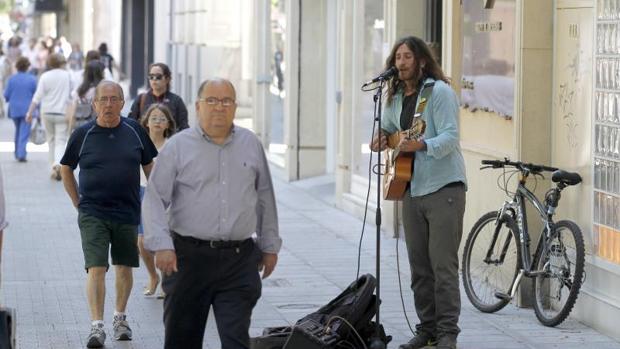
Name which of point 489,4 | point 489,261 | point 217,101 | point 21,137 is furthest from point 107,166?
point 21,137

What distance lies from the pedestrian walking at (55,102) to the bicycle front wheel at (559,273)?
410 inches

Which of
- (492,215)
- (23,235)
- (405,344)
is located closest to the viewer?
(405,344)

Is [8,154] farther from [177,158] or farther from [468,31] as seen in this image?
[177,158]

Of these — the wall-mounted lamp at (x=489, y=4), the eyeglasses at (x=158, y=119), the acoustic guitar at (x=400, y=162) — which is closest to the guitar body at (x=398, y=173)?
the acoustic guitar at (x=400, y=162)

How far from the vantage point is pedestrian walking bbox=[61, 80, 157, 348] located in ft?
27.2

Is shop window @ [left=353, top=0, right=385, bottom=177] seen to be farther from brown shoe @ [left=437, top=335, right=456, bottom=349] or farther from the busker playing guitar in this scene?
brown shoe @ [left=437, top=335, right=456, bottom=349]

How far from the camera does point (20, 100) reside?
21.3 m

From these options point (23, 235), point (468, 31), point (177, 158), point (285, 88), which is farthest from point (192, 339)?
point (285, 88)

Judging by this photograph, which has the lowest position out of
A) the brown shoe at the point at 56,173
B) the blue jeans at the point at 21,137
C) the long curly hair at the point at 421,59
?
the brown shoe at the point at 56,173

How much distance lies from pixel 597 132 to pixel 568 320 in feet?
4.22

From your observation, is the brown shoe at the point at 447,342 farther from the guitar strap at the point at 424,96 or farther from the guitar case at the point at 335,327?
the guitar strap at the point at 424,96

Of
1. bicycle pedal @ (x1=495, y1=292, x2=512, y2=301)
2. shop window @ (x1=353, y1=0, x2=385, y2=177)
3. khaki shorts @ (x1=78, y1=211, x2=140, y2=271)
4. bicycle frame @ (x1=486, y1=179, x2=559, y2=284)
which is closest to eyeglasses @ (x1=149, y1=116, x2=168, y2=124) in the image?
khaki shorts @ (x1=78, y1=211, x2=140, y2=271)

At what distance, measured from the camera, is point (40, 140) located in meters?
21.1

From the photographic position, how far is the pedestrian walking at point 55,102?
18.3m
